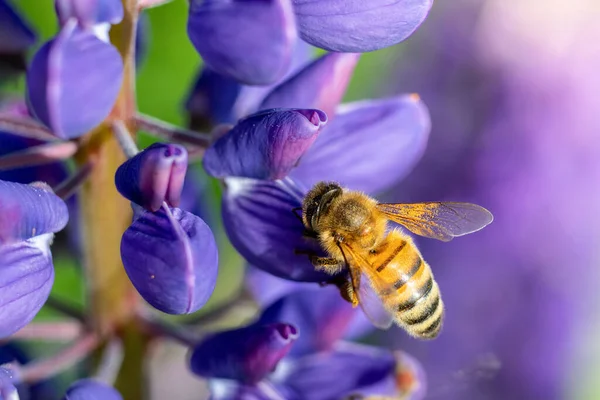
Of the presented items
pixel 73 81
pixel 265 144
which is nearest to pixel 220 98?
pixel 265 144

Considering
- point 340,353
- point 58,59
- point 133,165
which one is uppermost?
point 58,59

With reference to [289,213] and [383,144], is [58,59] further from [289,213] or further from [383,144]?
[383,144]

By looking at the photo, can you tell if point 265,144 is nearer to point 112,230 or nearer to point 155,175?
point 155,175

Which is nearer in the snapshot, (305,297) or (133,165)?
(133,165)

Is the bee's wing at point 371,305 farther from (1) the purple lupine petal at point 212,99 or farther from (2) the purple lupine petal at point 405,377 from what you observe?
(1) the purple lupine petal at point 212,99

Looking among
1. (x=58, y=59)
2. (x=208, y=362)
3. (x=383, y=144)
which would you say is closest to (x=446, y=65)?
(x=383, y=144)

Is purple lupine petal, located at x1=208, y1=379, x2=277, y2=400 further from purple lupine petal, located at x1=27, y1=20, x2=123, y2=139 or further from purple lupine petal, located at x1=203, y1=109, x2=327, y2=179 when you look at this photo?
Answer: purple lupine petal, located at x1=27, y1=20, x2=123, y2=139

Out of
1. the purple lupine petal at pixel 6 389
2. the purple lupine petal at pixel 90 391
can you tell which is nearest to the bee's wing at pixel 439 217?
the purple lupine petal at pixel 90 391

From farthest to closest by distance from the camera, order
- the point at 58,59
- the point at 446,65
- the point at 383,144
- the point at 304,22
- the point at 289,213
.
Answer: the point at 446,65 → the point at 383,144 → the point at 289,213 → the point at 304,22 → the point at 58,59
